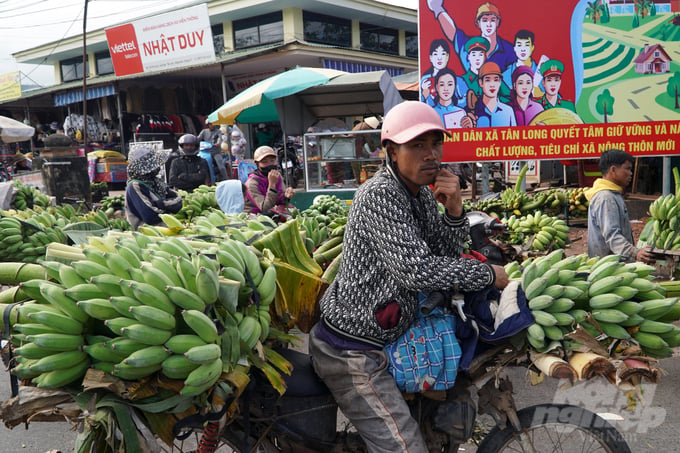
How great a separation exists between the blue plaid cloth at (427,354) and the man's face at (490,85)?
776cm

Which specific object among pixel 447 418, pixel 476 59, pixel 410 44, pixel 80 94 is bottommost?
pixel 447 418

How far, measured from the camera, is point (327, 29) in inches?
797

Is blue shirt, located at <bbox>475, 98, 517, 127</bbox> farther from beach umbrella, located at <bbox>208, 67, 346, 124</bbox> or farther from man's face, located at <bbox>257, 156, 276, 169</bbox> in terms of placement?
man's face, located at <bbox>257, 156, 276, 169</bbox>

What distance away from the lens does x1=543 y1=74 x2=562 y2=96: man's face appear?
29.9ft

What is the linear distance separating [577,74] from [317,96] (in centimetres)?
460

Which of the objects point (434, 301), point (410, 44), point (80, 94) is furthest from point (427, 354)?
point (410, 44)

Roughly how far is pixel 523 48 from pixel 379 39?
14.3 m

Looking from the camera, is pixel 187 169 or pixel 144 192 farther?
pixel 187 169

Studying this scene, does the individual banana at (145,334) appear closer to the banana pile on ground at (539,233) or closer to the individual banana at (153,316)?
the individual banana at (153,316)

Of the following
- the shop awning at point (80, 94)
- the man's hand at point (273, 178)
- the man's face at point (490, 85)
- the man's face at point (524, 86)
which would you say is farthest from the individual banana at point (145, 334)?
the shop awning at point (80, 94)

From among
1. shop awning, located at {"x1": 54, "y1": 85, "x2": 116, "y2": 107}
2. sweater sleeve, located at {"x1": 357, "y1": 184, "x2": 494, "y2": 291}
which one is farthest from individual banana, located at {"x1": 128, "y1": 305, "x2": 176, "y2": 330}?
shop awning, located at {"x1": 54, "y1": 85, "x2": 116, "y2": 107}

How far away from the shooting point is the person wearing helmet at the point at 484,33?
9.12 metres

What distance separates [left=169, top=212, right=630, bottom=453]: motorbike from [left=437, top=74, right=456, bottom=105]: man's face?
25.2 ft

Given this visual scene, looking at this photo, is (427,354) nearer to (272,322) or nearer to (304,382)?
(304,382)
